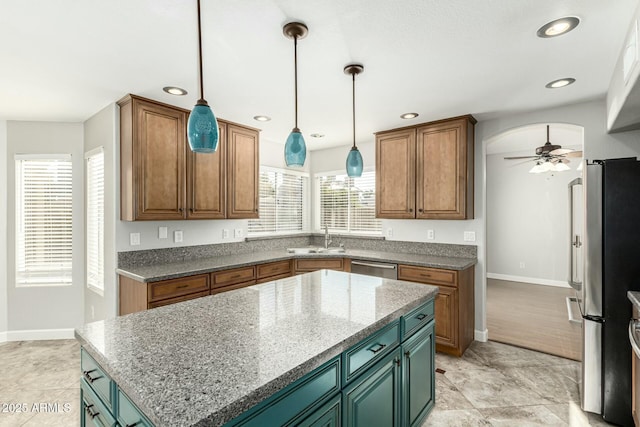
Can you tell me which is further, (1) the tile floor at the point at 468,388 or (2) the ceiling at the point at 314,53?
(1) the tile floor at the point at 468,388

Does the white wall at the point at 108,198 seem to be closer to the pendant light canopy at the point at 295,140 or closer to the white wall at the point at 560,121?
the pendant light canopy at the point at 295,140

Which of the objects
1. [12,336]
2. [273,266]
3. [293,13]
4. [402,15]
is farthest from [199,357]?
[12,336]

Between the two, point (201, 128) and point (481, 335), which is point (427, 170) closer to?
point (481, 335)

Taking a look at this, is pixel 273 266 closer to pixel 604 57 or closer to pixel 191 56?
pixel 191 56

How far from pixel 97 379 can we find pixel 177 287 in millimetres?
1589

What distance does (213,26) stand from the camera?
6.02 ft

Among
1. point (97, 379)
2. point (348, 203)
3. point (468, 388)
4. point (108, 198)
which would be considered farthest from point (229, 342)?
point (348, 203)

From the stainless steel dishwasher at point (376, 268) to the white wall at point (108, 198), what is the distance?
2470mm

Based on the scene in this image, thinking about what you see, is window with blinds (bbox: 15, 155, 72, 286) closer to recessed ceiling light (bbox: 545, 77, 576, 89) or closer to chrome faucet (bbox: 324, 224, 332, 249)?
chrome faucet (bbox: 324, 224, 332, 249)

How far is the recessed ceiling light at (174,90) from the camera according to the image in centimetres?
272

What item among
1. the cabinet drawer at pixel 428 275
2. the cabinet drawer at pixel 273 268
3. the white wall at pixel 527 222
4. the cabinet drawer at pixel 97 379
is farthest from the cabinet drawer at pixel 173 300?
the white wall at pixel 527 222

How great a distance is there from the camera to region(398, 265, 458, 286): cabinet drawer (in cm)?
320

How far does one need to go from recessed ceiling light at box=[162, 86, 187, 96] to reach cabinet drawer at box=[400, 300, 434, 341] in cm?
250

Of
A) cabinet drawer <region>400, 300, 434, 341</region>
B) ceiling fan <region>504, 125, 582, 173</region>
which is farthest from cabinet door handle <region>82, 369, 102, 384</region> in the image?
ceiling fan <region>504, 125, 582, 173</region>
